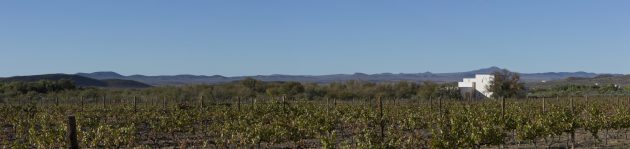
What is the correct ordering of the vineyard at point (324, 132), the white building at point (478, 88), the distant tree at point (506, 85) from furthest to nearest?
the white building at point (478, 88)
the distant tree at point (506, 85)
the vineyard at point (324, 132)

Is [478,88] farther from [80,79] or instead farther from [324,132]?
[80,79]

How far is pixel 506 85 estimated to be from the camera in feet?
235

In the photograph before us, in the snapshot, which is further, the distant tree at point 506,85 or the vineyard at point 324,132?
the distant tree at point 506,85

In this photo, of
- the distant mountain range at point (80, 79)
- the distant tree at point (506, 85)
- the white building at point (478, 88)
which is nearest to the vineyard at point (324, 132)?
the distant tree at point (506, 85)

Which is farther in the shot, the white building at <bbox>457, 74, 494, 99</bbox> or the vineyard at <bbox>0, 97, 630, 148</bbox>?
the white building at <bbox>457, 74, 494, 99</bbox>

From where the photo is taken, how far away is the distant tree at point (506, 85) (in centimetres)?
7103

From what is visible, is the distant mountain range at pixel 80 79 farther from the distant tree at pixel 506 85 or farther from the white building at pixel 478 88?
the distant tree at pixel 506 85

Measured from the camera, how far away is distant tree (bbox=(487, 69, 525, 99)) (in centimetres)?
7103

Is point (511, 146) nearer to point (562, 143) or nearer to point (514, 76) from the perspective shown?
point (562, 143)

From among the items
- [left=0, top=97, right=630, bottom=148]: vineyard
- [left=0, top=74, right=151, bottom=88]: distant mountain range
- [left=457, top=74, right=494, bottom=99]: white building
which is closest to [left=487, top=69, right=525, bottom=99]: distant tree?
[left=457, top=74, right=494, bottom=99]: white building

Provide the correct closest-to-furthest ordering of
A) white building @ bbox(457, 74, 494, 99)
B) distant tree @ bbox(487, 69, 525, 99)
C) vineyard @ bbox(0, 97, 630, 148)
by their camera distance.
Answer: vineyard @ bbox(0, 97, 630, 148), distant tree @ bbox(487, 69, 525, 99), white building @ bbox(457, 74, 494, 99)

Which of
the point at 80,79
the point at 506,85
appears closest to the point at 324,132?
the point at 506,85

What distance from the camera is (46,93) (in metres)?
72.2

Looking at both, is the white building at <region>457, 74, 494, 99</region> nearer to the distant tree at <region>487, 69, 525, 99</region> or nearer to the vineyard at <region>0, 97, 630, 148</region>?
the distant tree at <region>487, 69, 525, 99</region>
